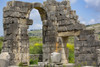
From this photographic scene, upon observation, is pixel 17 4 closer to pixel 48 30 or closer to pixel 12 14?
pixel 12 14

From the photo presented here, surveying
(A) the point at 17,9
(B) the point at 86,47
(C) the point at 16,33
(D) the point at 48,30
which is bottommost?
(B) the point at 86,47

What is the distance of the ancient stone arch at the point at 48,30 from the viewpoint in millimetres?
14391

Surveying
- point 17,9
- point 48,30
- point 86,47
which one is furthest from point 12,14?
point 86,47

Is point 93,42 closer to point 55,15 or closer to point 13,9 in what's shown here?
point 55,15

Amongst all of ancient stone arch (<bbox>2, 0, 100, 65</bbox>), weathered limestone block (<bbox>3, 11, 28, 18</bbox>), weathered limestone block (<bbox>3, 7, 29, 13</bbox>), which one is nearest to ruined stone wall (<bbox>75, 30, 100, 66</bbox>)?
ancient stone arch (<bbox>2, 0, 100, 65</bbox>)

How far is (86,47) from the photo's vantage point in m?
15.3

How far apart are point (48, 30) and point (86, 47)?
3.21 m

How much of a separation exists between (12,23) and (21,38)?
45.6 inches

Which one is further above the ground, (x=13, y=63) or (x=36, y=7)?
(x=36, y=7)

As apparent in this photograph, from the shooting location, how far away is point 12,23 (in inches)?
567

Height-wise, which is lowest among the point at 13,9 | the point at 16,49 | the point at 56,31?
the point at 16,49

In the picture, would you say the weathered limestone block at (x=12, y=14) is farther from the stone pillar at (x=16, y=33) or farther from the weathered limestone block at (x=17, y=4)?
the weathered limestone block at (x=17, y=4)

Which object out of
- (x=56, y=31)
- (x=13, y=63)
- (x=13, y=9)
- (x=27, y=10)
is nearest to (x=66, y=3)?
(x=56, y=31)

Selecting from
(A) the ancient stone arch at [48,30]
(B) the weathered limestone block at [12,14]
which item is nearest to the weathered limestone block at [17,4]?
(A) the ancient stone arch at [48,30]
